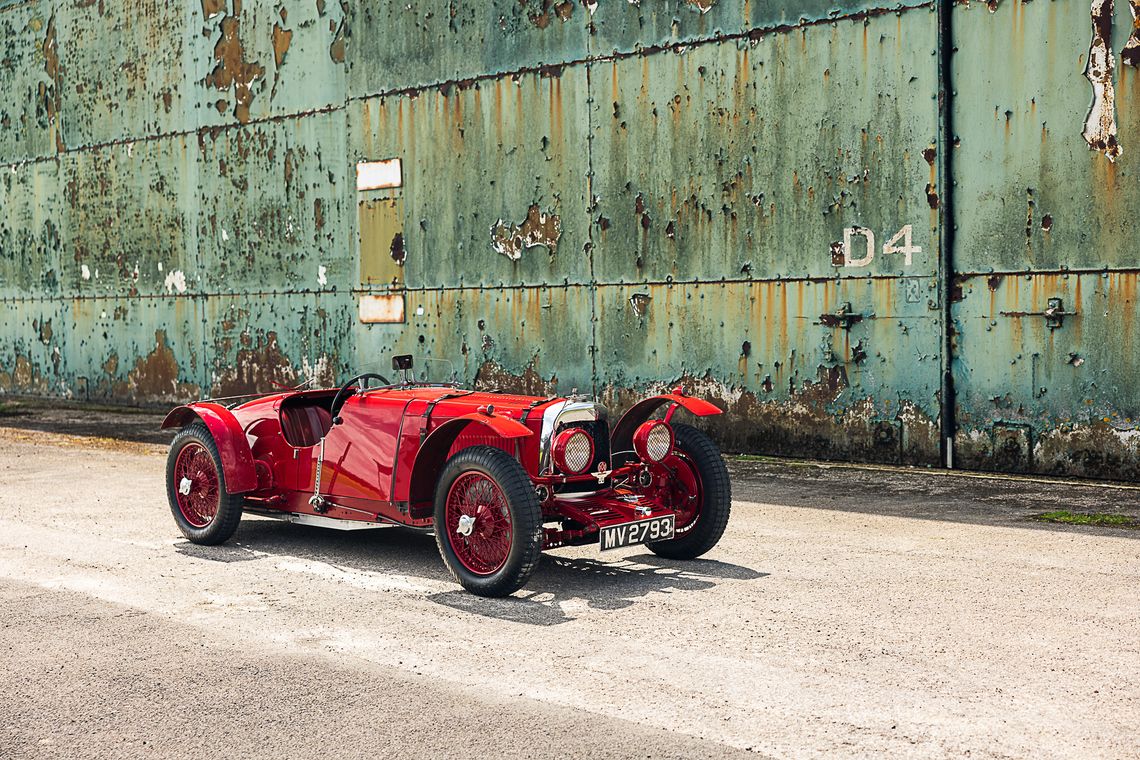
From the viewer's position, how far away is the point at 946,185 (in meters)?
9.78

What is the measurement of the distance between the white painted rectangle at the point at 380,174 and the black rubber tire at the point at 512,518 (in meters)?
7.80

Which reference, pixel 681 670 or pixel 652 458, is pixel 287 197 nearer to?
pixel 652 458

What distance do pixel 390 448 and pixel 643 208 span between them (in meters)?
5.40

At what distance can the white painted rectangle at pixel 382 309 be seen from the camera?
1351 cm

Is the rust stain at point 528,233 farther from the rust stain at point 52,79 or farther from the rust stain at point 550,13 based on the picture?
the rust stain at point 52,79

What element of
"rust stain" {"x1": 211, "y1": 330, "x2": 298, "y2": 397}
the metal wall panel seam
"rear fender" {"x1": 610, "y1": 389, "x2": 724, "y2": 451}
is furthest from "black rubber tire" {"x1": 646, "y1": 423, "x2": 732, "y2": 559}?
"rust stain" {"x1": 211, "y1": 330, "x2": 298, "y2": 397}

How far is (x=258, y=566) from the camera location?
268 inches

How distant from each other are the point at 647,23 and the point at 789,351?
328cm

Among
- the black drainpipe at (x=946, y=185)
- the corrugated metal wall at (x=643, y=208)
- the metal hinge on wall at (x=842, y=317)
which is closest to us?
the corrugated metal wall at (x=643, y=208)

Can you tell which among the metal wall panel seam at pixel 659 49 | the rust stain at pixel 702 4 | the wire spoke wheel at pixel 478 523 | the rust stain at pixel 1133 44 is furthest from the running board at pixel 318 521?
the rust stain at pixel 1133 44

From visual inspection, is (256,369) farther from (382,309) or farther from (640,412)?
(640,412)

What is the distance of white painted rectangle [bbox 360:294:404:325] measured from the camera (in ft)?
44.3

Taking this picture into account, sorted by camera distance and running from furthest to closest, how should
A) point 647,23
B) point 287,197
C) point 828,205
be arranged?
point 287,197 → point 647,23 → point 828,205

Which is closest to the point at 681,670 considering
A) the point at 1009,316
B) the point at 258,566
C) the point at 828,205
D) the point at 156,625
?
the point at 156,625
